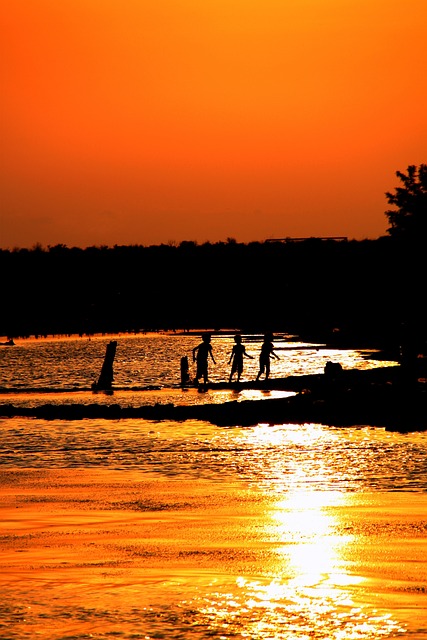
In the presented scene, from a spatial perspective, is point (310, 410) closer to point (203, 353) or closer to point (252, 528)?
point (203, 353)

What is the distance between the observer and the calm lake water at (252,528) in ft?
33.7

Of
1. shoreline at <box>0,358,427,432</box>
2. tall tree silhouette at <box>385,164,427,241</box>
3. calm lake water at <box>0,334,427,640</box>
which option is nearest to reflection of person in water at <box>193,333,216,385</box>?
shoreline at <box>0,358,427,432</box>

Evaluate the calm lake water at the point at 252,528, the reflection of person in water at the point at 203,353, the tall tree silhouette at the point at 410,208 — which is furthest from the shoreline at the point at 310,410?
the tall tree silhouette at the point at 410,208

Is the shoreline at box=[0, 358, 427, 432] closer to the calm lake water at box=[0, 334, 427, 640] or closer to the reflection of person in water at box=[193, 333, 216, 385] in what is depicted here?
the calm lake water at box=[0, 334, 427, 640]

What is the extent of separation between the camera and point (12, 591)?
1162 centimetres

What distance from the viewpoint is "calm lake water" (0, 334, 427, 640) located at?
10.3 metres

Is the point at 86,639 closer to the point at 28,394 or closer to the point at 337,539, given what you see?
the point at 337,539

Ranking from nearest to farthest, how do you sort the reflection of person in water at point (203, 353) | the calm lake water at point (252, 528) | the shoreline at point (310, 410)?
1. the calm lake water at point (252, 528)
2. the shoreline at point (310, 410)
3. the reflection of person in water at point (203, 353)

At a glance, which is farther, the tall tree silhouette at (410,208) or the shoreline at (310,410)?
the tall tree silhouette at (410,208)

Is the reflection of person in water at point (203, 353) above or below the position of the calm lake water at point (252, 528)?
above

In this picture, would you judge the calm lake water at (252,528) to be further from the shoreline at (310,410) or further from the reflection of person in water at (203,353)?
the reflection of person in water at (203,353)

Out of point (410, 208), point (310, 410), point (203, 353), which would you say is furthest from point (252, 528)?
point (410, 208)

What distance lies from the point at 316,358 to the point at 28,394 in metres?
52.2

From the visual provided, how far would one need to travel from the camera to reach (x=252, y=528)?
1562 cm
